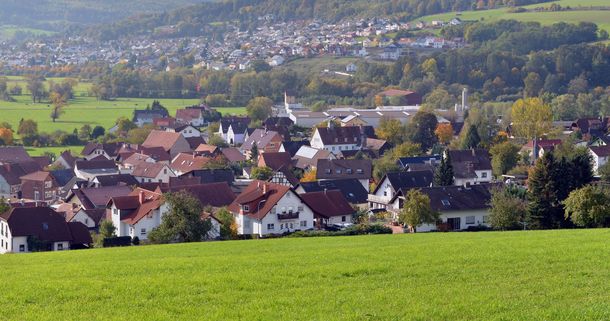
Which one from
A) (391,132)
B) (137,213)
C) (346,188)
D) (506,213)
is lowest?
(506,213)

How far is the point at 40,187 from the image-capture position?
51.9 meters

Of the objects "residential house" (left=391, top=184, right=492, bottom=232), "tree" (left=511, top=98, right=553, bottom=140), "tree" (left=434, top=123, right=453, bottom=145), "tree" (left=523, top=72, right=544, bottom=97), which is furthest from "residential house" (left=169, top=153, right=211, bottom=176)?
"tree" (left=523, top=72, right=544, bottom=97)

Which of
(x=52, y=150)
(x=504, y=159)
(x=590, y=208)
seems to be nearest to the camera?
(x=590, y=208)

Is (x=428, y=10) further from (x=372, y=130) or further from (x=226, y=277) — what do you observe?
(x=226, y=277)

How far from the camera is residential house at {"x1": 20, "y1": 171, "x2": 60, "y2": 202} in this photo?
51.5 metres

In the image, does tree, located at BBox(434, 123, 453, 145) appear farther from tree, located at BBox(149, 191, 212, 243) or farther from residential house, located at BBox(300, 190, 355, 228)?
tree, located at BBox(149, 191, 212, 243)

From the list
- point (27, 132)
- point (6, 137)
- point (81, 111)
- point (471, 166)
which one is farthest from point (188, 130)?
point (471, 166)

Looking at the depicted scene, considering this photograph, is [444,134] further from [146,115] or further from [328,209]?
[328,209]

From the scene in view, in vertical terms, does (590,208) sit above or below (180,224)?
above

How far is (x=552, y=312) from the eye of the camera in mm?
11977

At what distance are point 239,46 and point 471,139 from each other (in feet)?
340

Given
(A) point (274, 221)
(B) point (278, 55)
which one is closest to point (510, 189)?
(A) point (274, 221)

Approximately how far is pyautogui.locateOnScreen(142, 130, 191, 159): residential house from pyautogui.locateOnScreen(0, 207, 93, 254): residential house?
29.2 m

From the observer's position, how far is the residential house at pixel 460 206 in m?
37.8
